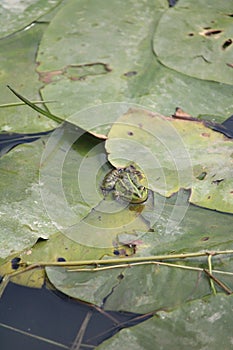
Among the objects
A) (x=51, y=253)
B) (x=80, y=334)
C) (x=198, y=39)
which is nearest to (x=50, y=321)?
(x=80, y=334)

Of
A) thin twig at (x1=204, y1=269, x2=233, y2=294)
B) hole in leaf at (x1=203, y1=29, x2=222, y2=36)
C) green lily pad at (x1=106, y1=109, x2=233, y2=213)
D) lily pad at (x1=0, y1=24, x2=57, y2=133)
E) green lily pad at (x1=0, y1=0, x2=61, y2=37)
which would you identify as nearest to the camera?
thin twig at (x1=204, y1=269, x2=233, y2=294)

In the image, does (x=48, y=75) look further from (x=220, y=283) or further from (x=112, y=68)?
(x=220, y=283)

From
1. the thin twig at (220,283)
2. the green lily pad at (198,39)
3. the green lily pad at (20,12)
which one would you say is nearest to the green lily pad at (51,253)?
the thin twig at (220,283)

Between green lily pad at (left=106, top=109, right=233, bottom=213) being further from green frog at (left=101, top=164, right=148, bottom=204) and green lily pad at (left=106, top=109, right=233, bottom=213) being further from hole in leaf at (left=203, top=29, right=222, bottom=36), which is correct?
hole in leaf at (left=203, top=29, right=222, bottom=36)

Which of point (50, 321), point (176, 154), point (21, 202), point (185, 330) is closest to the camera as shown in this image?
point (185, 330)

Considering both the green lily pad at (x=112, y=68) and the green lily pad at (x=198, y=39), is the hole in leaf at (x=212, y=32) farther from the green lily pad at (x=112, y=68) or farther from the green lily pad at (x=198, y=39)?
the green lily pad at (x=112, y=68)

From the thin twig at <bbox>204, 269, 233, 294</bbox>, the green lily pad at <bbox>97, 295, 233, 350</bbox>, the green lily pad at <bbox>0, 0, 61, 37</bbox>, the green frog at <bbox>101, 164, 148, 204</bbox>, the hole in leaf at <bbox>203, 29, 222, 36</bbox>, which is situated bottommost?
the thin twig at <bbox>204, 269, 233, 294</bbox>

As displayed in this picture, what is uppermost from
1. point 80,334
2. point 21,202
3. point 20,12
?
point 20,12

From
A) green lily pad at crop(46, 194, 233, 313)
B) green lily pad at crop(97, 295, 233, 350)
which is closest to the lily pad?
green lily pad at crop(46, 194, 233, 313)
